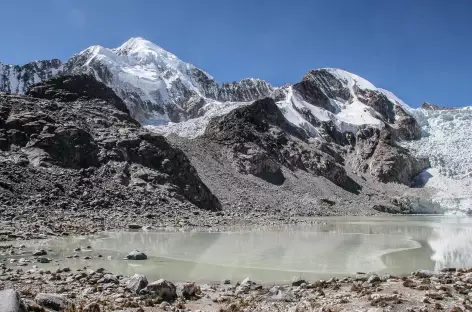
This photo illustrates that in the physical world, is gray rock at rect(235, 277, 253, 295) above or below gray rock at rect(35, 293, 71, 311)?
below

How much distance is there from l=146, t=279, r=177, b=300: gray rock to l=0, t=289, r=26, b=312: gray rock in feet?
15.9

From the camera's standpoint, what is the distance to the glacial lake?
17.9 metres

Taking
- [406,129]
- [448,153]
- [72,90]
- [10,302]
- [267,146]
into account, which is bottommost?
[10,302]

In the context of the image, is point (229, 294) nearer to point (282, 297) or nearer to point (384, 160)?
point (282, 297)

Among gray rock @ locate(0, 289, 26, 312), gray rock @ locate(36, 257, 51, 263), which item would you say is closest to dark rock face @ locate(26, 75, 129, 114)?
gray rock @ locate(36, 257, 51, 263)

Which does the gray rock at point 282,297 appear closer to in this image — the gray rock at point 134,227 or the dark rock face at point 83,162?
the gray rock at point 134,227

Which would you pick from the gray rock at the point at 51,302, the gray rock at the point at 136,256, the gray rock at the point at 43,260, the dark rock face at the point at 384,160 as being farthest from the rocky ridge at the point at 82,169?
the dark rock face at the point at 384,160

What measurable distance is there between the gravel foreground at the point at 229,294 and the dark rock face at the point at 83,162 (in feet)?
78.7

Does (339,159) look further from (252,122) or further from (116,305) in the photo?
(116,305)

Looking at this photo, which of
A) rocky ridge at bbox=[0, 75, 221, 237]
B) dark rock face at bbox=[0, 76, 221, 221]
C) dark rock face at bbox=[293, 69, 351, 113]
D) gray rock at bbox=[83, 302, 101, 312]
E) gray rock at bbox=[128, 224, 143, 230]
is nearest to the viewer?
gray rock at bbox=[83, 302, 101, 312]

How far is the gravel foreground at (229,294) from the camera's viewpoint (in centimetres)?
1088

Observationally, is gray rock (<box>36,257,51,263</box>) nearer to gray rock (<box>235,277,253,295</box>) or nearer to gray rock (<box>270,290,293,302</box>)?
gray rock (<box>235,277,253,295</box>)

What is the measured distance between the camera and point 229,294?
13.2 metres

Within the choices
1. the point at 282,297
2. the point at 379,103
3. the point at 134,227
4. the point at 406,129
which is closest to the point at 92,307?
the point at 282,297
